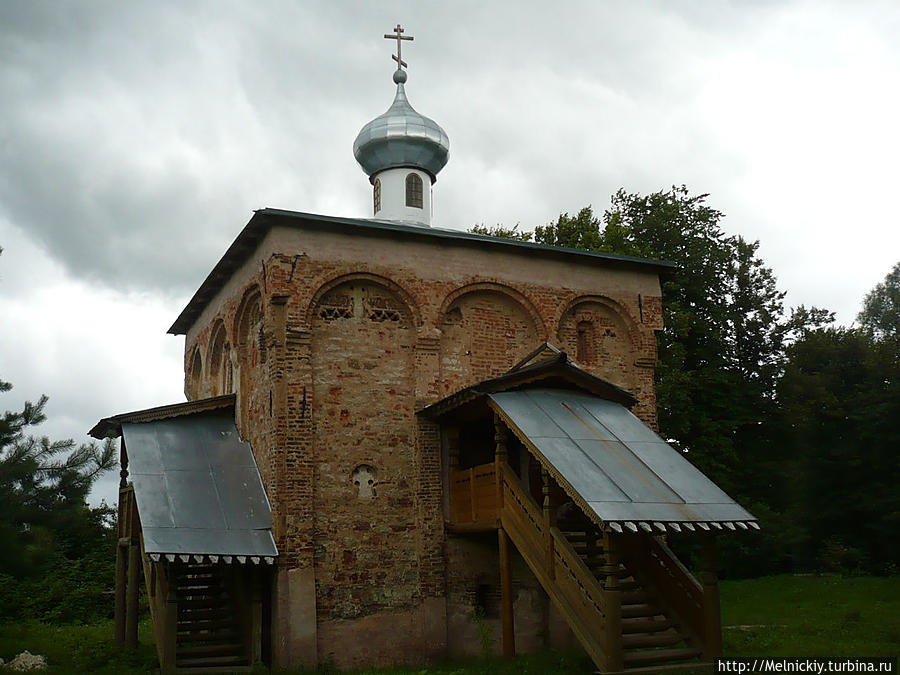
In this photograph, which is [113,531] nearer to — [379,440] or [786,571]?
[379,440]

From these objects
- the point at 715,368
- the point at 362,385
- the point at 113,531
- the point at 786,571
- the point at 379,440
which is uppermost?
the point at 715,368

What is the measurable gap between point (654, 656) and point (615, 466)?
6.88 feet

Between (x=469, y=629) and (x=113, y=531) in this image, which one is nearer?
(x=469, y=629)

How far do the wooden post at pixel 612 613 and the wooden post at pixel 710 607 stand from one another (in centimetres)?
139

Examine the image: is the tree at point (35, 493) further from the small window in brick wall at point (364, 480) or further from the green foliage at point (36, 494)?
the small window in brick wall at point (364, 480)

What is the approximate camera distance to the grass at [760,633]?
11.0 m

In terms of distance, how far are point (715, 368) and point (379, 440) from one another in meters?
13.5

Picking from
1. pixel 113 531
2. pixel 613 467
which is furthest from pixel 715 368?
pixel 113 531

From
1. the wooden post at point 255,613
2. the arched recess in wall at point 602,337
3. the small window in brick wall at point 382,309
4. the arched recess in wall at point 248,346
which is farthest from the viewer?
the arched recess in wall at point 602,337

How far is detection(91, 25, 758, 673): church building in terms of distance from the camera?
→ 1058cm

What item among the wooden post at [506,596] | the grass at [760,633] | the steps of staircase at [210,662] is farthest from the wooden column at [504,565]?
the steps of staircase at [210,662]

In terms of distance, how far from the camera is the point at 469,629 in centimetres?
1261

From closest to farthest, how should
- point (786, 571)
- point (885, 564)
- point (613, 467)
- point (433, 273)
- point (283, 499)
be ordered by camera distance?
1. point (613, 467)
2. point (283, 499)
3. point (433, 273)
4. point (885, 564)
5. point (786, 571)

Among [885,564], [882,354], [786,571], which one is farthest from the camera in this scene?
[786,571]
